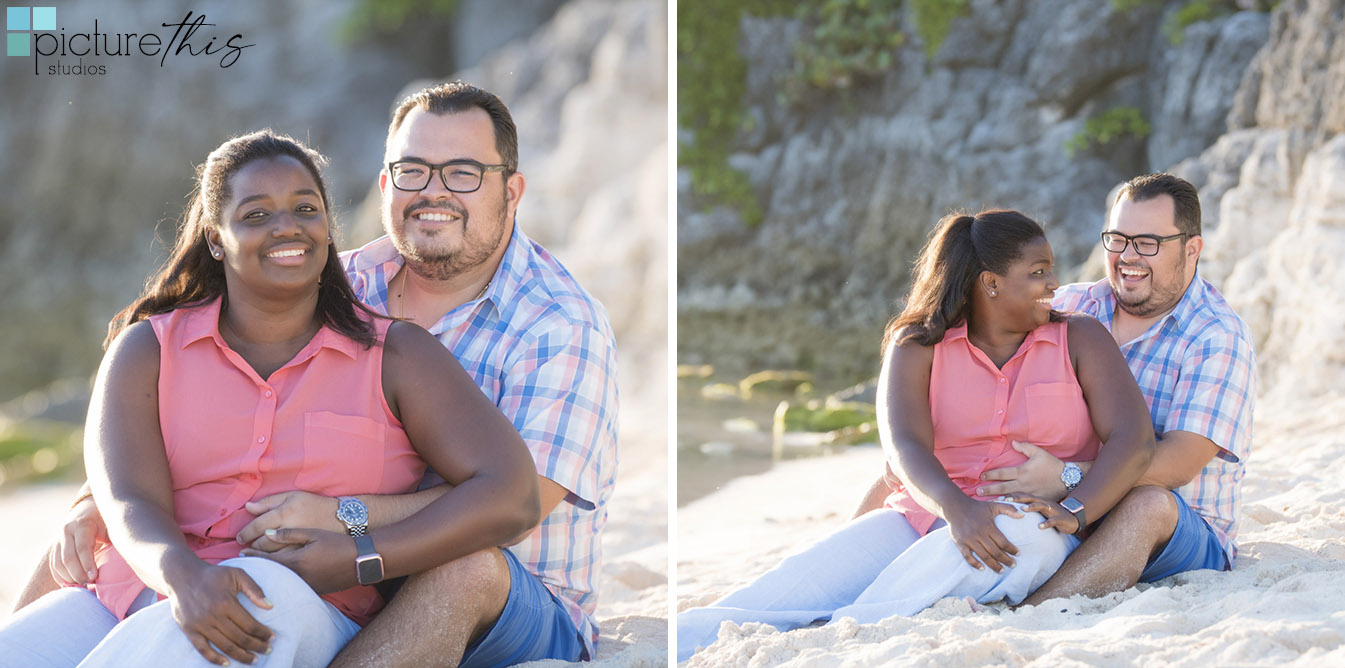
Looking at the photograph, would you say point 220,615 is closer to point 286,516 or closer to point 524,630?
point 286,516

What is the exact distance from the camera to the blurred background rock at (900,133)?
985 cm

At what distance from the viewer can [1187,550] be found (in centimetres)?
355

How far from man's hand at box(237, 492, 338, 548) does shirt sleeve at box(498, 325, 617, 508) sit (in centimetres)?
53

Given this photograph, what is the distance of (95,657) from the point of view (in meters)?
2.40

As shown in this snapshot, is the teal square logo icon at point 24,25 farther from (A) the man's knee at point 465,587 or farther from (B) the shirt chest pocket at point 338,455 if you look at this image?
(A) the man's knee at point 465,587

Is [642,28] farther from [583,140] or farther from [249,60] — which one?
[249,60]

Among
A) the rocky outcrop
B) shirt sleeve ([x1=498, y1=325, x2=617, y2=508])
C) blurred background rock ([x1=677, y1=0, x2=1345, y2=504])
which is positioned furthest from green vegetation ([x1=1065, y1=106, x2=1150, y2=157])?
shirt sleeve ([x1=498, y1=325, x2=617, y2=508])

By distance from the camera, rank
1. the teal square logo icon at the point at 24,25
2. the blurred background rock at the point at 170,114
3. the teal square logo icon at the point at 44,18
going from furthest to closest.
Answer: the teal square logo icon at the point at 24,25 < the teal square logo icon at the point at 44,18 < the blurred background rock at the point at 170,114

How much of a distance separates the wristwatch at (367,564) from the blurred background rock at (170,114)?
11.1m

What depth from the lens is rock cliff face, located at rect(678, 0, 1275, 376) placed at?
12.8 metres

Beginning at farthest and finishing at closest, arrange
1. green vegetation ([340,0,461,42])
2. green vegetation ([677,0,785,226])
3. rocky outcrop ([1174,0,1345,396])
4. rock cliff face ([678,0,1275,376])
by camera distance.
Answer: green vegetation ([340,0,461,42])
green vegetation ([677,0,785,226])
rock cliff face ([678,0,1275,376])
rocky outcrop ([1174,0,1345,396])

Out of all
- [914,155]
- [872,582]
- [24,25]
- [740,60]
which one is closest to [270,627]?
[872,582]

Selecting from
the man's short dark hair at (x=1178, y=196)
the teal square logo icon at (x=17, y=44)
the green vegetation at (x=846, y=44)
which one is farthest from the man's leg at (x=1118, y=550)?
the teal square logo icon at (x=17, y=44)

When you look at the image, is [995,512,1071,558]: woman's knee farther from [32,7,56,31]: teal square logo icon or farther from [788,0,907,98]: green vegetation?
[32,7,56,31]: teal square logo icon
